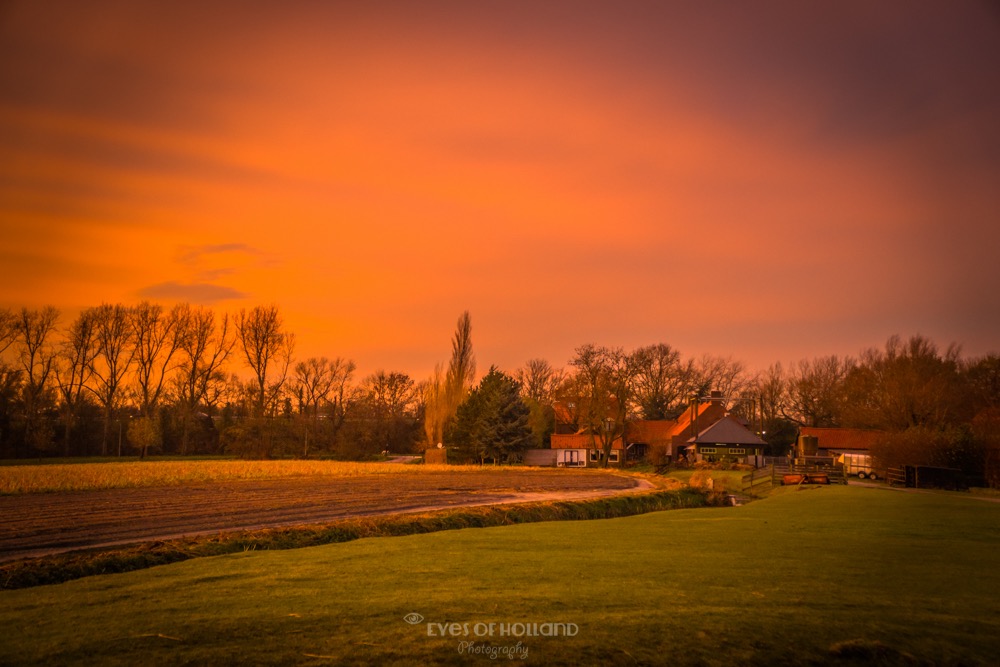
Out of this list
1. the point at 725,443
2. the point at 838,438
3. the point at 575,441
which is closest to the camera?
the point at 725,443

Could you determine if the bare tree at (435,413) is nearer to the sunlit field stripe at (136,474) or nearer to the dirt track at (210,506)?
the sunlit field stripe at (136,474)

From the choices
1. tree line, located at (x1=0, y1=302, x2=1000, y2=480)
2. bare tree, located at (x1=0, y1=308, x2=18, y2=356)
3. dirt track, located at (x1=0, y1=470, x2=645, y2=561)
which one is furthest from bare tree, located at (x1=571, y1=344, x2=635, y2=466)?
bare tree, located at (x1=0, y1=308, x2=18, y2=356)

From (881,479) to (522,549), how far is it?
46.1m

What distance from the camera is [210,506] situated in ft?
91.5

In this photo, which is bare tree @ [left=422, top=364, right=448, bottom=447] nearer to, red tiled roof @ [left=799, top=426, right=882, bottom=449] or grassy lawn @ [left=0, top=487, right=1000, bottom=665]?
red tiled roof @ [left=799, top=426, right=882, bottom=449]

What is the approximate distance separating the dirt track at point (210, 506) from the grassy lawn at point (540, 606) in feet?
23.7

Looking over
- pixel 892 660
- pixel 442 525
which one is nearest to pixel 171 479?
pixel 442 525

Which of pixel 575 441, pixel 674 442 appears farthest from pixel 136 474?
pixel 575 441

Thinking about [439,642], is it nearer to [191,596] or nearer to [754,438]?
[191,596]

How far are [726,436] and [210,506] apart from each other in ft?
196

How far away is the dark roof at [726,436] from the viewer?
7612 cm

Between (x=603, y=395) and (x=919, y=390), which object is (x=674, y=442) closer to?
(x=603, y=395)

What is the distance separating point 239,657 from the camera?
22.2 ft

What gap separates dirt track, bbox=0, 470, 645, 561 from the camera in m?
19.7
